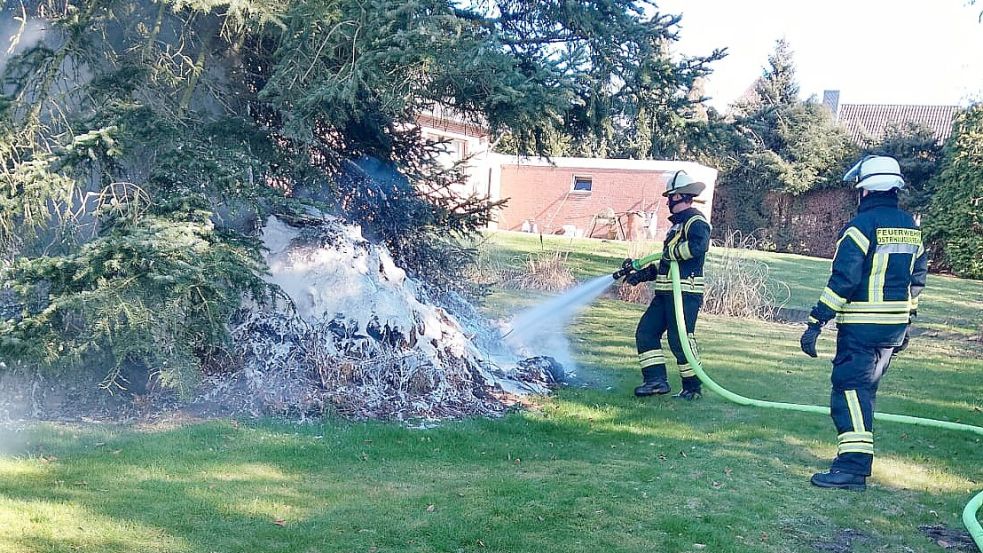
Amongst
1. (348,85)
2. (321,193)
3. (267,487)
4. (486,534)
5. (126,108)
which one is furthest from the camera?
(321,193)

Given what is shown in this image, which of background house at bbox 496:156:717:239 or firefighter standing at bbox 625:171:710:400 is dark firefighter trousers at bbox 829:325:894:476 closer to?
firefighter standing at bbox 625:171:710:400

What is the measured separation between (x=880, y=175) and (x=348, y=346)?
14.1ft

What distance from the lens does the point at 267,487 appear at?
5039 millimetres

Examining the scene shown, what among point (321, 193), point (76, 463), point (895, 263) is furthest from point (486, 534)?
point (321, 193)

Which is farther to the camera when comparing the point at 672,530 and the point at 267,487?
the point at 267,487

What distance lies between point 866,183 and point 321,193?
5.22 metres

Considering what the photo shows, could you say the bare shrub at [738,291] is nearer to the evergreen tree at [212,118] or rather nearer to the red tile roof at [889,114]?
the evergreen tree at [212,118]

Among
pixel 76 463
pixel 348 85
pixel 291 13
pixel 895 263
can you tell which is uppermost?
pixel 291 13

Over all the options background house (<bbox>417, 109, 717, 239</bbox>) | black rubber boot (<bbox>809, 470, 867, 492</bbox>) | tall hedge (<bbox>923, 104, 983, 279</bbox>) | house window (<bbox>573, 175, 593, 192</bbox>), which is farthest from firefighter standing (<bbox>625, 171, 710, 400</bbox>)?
house window (<bbox>573, 175, 593, 192</bbox>)

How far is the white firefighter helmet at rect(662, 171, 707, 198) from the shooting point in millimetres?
7672

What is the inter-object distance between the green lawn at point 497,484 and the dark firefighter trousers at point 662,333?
0.33 metres

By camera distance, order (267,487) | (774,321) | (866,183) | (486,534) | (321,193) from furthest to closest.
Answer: (774,321) < (321,193) < (866,183) < (267,487) < (486,534)

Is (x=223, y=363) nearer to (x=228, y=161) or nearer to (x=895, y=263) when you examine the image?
(x=228, y=161)

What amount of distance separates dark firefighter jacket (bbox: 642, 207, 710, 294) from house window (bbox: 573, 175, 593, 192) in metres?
21.9
